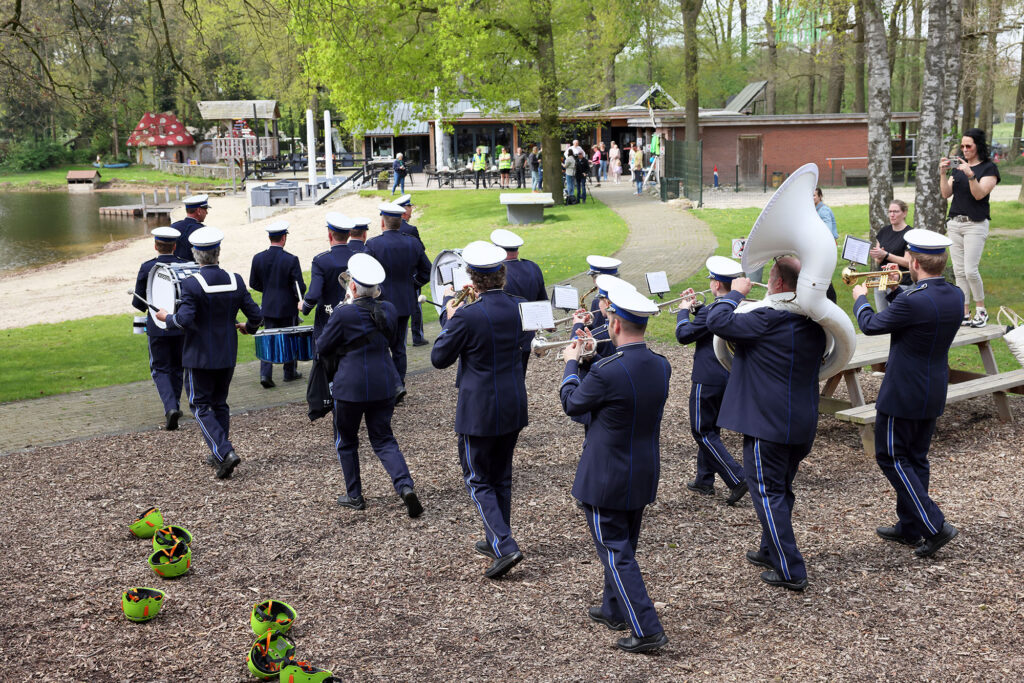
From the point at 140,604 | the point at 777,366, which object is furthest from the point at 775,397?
the point at 140,604

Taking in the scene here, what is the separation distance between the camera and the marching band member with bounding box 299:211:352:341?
372 inches

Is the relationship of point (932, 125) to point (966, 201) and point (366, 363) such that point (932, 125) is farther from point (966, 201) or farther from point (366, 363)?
point (366, 363)

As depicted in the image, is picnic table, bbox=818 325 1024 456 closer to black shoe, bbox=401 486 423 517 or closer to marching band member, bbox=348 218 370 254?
black shoe, bbox=401 486 423 517

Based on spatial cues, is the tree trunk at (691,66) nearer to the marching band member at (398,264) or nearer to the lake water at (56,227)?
the lake water at (56,227)

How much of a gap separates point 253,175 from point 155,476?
50.8 m

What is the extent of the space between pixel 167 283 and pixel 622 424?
5.28 metres

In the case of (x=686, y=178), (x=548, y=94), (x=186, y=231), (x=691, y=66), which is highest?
(x=691, y=66)

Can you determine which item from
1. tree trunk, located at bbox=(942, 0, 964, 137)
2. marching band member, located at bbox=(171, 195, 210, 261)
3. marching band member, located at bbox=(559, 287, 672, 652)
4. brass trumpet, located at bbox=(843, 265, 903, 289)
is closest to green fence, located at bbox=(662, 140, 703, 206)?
tree trunk, located at bbox=(942, 0, 964, 137)

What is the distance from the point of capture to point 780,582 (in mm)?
5613

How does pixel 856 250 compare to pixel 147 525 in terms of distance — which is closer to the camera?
pixel 147 525

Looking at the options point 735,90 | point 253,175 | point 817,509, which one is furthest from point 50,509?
point 735,90

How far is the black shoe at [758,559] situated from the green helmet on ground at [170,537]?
11.9ft

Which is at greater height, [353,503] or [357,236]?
[357,236]

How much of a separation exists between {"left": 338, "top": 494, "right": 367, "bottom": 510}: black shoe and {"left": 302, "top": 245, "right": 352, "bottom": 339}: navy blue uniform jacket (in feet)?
8.83
